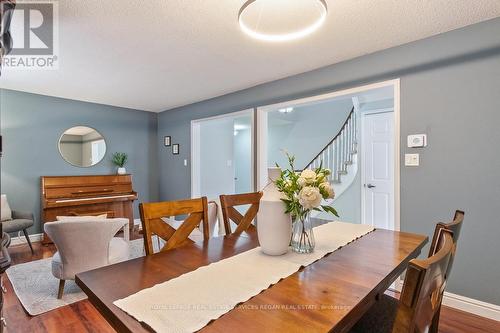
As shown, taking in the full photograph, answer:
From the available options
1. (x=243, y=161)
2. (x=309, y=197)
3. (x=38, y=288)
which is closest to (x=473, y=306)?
(x=309, y=197)

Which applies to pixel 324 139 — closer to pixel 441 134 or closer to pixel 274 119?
pixel 274 119

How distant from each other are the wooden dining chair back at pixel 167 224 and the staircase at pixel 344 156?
3.07m

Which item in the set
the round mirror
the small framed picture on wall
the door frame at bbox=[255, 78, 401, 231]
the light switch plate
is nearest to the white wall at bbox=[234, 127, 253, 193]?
the small framed picture on wall

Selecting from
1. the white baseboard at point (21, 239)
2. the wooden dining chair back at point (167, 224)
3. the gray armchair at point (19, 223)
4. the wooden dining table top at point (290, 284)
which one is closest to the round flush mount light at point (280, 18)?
the wooden dining chair back at point (167, 224)

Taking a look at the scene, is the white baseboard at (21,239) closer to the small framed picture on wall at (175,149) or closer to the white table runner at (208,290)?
the small framed picture on wall at (175,149)

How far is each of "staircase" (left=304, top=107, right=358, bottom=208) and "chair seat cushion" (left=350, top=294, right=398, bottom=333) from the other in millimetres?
3139

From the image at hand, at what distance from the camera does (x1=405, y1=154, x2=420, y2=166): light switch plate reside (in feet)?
7.80

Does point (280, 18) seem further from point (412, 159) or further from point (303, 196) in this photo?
point (412, 159)

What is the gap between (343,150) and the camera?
477 centimetres

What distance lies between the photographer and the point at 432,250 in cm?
114

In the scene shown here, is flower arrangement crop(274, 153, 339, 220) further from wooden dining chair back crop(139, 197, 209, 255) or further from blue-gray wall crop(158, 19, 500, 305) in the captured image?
blue-gray wall crop(158, 19, 500, 305)

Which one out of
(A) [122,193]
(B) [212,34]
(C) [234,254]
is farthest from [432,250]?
(A) [122,193]

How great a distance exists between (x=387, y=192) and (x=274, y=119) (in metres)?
3.11

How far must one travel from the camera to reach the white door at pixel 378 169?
3.79 metres
